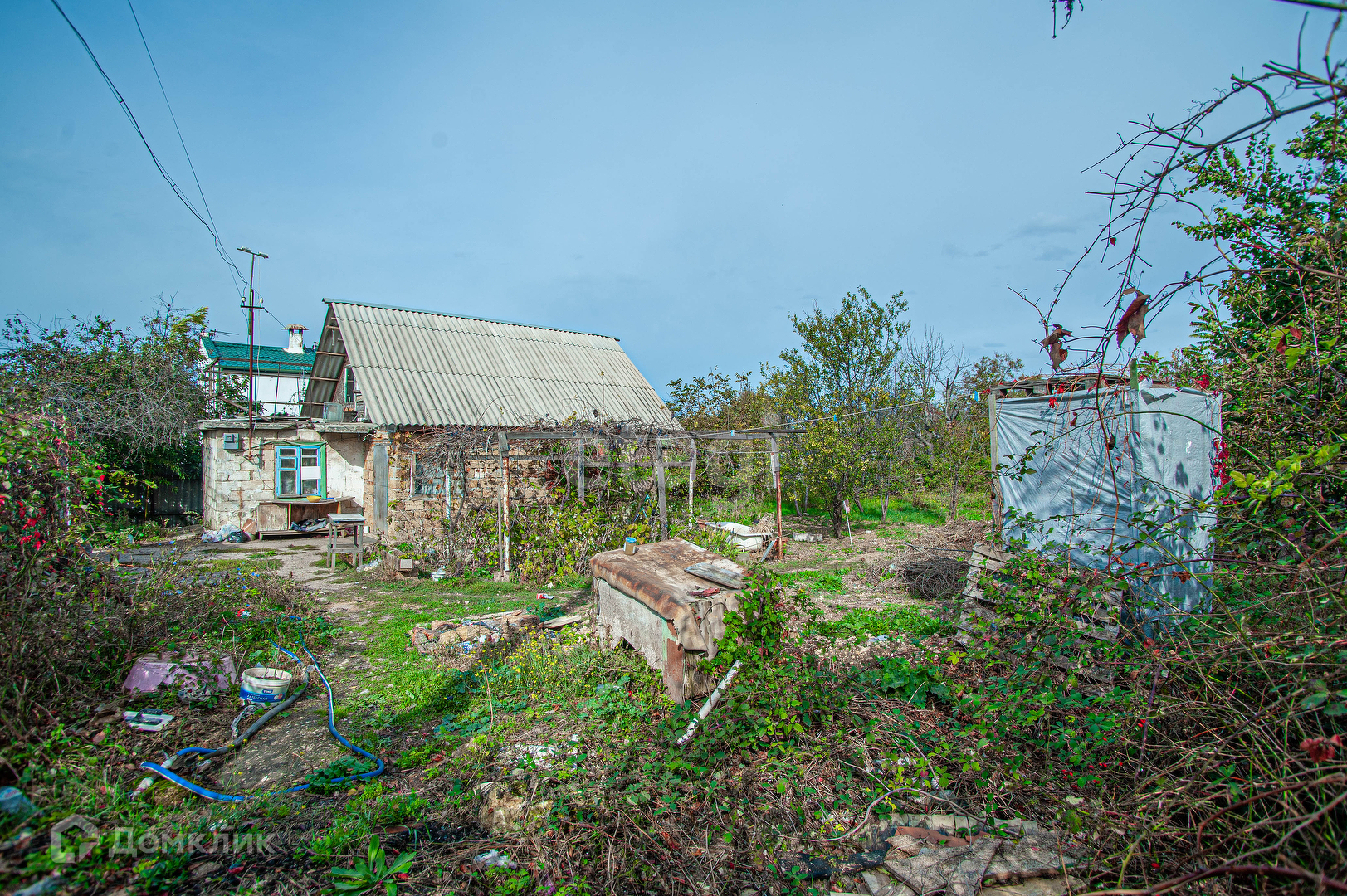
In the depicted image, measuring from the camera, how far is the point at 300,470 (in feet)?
47.4

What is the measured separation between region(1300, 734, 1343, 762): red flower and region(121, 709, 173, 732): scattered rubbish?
562 cm

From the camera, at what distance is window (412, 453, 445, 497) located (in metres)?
10.0

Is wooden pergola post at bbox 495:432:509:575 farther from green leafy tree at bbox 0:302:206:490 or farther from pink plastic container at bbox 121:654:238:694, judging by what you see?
green leafy tree at bbox 0:302:206:490

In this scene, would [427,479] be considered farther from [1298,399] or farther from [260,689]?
[1298,399]

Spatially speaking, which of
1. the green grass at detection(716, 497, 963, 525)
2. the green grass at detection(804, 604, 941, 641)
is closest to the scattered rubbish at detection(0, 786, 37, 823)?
the green grass at detection(804, 604, 941, 641)

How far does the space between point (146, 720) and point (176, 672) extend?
20.6 inches

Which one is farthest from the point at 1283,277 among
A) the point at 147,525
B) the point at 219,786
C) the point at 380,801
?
the point at 147,525

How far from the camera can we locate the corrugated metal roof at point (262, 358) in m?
23.2

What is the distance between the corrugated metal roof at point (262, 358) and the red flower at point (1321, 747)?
87.7 ft

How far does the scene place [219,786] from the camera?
11.0ft

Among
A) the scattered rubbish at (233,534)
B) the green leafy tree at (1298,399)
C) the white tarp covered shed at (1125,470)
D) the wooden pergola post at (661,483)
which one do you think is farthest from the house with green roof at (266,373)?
the green leafy tree at (1298,399)

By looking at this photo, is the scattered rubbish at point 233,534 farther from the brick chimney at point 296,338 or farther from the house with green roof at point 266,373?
the brick chimney at point 296,338

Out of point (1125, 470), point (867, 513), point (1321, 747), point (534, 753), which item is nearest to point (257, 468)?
point (534, 753)

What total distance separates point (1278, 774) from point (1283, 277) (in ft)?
14.5
